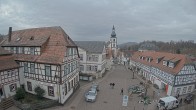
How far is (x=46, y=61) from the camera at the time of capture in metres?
20.0

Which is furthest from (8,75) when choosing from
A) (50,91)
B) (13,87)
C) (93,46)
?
(93,46)

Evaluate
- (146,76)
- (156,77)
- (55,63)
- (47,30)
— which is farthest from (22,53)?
(146,76)

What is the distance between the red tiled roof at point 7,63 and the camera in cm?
2014

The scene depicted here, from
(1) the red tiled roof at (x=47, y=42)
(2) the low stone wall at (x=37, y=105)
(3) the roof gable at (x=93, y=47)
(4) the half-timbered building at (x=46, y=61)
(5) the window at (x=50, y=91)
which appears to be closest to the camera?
(2) the low stone wall at (x=37, y=105)

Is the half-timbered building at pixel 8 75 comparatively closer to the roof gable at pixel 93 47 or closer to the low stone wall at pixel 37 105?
the low stone wall at pixel 37 105

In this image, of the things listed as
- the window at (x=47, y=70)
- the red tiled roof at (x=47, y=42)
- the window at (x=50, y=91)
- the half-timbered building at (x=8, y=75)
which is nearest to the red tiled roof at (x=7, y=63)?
the half-timbered building at (x=8, y=75)

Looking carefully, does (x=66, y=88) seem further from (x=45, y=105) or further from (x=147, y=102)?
(x=147, y=102)

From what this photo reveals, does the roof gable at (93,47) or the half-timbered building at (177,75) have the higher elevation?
the roof gable at (93,47)

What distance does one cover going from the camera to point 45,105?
19172 millimetres

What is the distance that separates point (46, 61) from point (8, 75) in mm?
6236

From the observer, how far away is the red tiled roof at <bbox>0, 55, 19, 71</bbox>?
793 inches

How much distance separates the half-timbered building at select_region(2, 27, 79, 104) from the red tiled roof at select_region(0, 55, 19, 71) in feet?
3.35

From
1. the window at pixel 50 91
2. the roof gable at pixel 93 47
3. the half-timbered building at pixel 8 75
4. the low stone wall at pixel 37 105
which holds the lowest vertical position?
the low stone wall at pixel 37 105

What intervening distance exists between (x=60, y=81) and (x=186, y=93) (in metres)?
24.5
